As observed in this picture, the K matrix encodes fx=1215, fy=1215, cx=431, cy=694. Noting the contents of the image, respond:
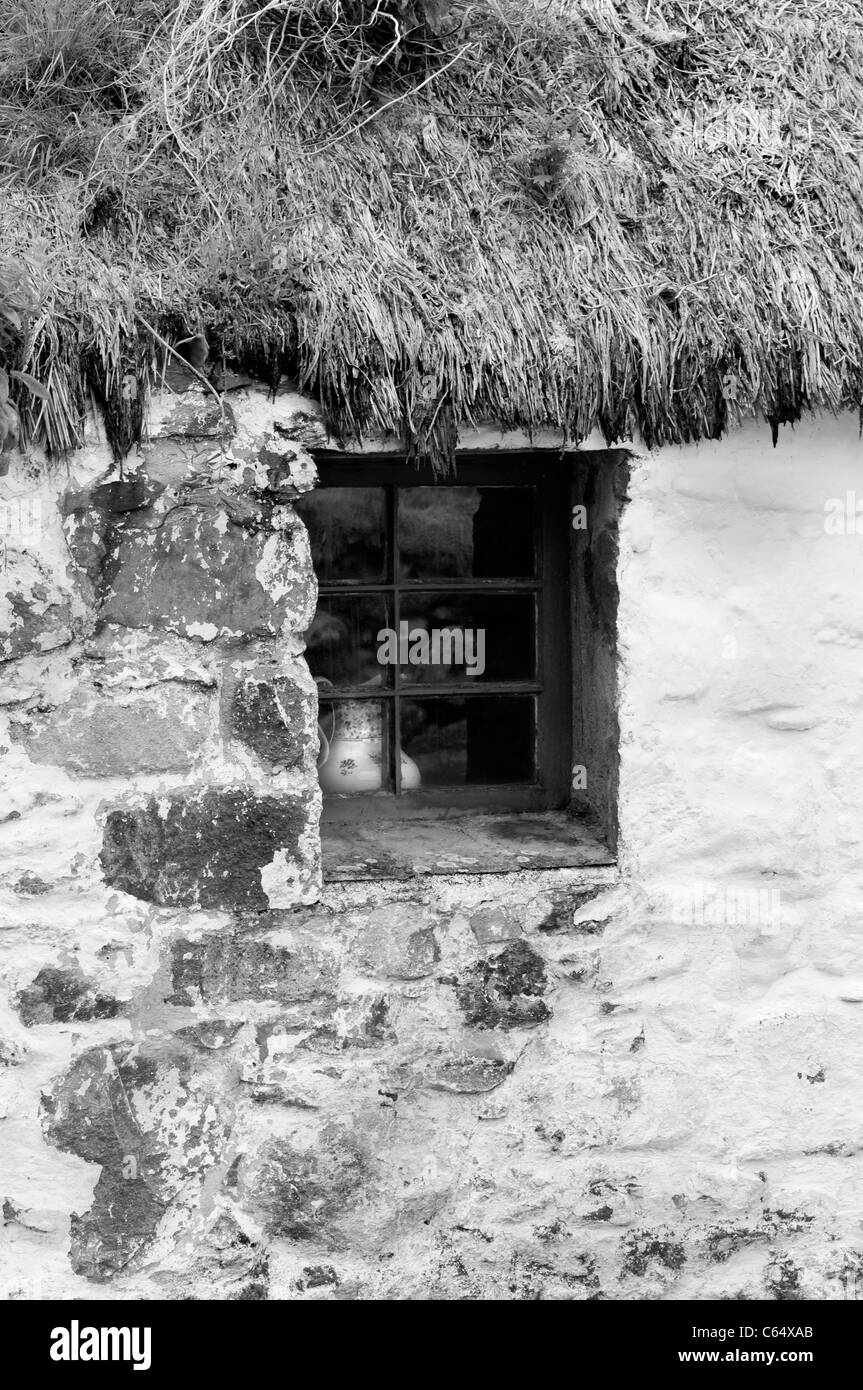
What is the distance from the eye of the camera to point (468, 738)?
3.02m

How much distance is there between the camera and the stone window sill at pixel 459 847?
266cm

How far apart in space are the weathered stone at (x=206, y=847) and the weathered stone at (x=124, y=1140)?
13.3 inches

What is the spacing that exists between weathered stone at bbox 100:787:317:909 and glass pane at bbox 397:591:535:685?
58 cm

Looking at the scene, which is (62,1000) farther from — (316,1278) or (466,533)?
(466,533)

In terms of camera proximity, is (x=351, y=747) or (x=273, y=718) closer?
(x=273, y=718)

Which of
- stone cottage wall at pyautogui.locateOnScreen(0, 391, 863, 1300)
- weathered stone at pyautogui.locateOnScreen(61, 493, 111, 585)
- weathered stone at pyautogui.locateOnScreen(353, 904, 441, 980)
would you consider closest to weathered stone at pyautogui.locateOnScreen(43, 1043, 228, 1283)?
stone cottage wall at pyautogui.locateOnScreen(0, 391, 863, 1300)

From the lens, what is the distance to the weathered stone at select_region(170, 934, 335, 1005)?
8.28ft

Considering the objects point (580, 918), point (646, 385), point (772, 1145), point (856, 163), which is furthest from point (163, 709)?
point (856, 163)

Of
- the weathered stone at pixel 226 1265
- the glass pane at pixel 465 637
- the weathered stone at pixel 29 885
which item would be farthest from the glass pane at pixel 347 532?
the weathered stone at pixel 226 1265

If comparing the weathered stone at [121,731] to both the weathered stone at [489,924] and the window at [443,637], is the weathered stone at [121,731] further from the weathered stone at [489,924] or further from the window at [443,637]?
the weathered stone at [489,924]

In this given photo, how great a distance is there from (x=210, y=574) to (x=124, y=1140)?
1.18m

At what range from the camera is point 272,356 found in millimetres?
2451

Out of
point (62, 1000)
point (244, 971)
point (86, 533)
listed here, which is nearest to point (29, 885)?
point (62, 1000)

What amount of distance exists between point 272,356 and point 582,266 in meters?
0.71
